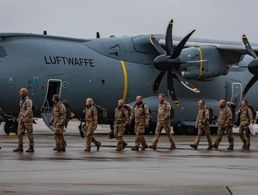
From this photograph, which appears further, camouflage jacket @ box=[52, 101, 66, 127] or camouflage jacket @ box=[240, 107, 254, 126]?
camouflage jacket @ box=[240, 107, 254, 126]

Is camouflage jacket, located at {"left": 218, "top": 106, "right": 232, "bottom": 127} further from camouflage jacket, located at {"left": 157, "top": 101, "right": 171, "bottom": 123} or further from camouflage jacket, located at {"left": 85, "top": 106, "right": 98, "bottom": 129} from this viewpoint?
camouflage jacket, located at {"left": 85, "top": 106, "right": 98, "bottom": 129}

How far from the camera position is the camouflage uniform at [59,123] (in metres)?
23.7

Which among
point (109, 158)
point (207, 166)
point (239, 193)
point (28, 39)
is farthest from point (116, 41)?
point (239, 193)

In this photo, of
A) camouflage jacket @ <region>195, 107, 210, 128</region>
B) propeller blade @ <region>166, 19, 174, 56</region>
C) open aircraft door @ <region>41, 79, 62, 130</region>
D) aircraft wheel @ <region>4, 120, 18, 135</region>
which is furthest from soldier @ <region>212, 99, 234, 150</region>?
aircraft wheel @ <region>4, 120, 18, 135</region>

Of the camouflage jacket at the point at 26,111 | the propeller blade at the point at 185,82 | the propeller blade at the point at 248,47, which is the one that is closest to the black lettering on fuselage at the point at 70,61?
the propeller blade at the point at 185,82

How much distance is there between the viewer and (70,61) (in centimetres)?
3684

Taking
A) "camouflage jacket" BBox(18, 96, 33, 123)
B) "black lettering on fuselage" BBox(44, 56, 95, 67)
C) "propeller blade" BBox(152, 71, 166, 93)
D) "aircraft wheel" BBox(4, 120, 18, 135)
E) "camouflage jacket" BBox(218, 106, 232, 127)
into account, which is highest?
"black lettering on fuselage" BBox(44, 56, 95, 67)

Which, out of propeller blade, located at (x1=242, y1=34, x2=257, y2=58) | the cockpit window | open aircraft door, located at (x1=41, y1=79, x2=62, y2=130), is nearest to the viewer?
the cockpit window

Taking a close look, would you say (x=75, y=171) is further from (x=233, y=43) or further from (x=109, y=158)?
(x=233, y=43)

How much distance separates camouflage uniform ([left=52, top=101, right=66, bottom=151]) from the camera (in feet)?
77.7

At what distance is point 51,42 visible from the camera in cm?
3703

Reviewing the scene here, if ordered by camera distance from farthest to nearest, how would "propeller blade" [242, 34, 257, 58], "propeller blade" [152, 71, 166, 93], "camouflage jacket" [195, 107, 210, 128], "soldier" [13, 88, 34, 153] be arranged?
"propeller blade" [152, 71, 166, 93]
"propeller blade" [242, 34, 257, 58]
"camouflage jacket" [195, 107, 210, 128]
"soldier" [13, 88, 34, 153]

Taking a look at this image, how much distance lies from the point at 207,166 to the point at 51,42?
20.1 meters

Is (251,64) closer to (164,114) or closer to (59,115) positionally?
(164,114)
